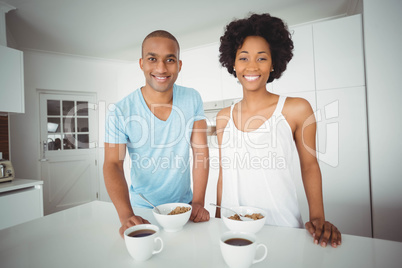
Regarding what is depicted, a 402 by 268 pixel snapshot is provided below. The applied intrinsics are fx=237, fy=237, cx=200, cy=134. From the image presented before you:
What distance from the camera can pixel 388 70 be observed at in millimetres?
2158

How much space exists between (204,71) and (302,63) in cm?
123

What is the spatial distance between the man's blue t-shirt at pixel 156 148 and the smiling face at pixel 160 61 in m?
0.14

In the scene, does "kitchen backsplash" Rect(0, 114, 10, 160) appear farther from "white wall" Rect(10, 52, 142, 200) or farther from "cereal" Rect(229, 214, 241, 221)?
"cereal" Rect(229, 214, 241, 221)

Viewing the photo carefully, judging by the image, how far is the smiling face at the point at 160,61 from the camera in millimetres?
1111

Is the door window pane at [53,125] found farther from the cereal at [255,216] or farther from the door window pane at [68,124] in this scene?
the cereal at [255,216]

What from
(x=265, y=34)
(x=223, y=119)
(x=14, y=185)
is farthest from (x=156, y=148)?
(x=14, y=185)

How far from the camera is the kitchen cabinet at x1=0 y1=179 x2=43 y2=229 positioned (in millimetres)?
2143

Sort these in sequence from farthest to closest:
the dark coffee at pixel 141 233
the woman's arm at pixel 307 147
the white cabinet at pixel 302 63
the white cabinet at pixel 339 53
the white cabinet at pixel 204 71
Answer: the white cabinet at pixel 204 71
the white cabinet at pixel 302 63
the white cabinet at pixel 339 53
the woman's arm at pixel 307 147
the dark coffee at pixel 141 233

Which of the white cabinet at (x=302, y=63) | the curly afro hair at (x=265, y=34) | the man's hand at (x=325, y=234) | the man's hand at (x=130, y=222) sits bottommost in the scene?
the man's hand at (x=325, y=234)

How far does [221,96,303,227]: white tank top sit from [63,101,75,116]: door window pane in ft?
12.4

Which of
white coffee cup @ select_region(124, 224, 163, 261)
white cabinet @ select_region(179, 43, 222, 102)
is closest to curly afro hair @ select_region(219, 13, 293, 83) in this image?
white coffee cup @ select_region(124, 224, 163, 261)

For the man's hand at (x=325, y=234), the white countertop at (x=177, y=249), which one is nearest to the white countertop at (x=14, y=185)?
the white countertop at (x=177, y=249)

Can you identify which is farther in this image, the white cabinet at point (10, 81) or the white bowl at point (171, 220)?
the white cabinet at point (10, 81)

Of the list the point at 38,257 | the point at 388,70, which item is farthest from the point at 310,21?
the point at 38,257
